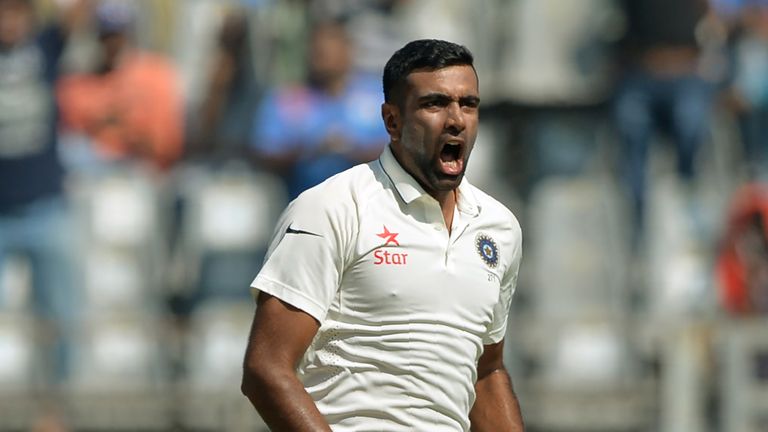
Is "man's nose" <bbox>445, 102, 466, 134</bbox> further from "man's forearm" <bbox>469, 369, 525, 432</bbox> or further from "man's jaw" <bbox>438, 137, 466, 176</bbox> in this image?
"man's forearm" <bbox>469, 369, 525, 432</bbox>

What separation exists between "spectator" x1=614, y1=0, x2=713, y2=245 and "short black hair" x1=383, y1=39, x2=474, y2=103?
6.76 m

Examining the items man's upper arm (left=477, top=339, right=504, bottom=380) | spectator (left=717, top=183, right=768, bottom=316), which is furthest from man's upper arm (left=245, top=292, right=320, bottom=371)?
spectator (left=717, top=183, right=768, bottom=316)

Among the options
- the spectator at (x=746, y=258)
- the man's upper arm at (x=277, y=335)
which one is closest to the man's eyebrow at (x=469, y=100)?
the man's upper arm at (x=277, y=335)

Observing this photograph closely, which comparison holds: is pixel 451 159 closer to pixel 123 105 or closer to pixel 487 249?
pixel 487 249

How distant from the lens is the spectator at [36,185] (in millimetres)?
11242

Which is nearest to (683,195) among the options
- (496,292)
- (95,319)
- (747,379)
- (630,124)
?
(630,124)

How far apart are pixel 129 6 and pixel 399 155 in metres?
8.23

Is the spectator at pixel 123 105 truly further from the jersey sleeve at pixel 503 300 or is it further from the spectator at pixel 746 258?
the jersey sleeve at pixel 503 300

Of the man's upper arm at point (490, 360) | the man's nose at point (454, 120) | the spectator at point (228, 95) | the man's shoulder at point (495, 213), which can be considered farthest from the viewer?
the spectator at point (228, 95)

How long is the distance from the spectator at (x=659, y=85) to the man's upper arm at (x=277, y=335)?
7020 mm

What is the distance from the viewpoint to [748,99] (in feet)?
38.0

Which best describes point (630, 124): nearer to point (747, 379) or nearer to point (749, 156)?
point (749, 156)

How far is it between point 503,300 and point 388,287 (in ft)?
1.62

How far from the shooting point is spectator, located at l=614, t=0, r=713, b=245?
36.6ft
